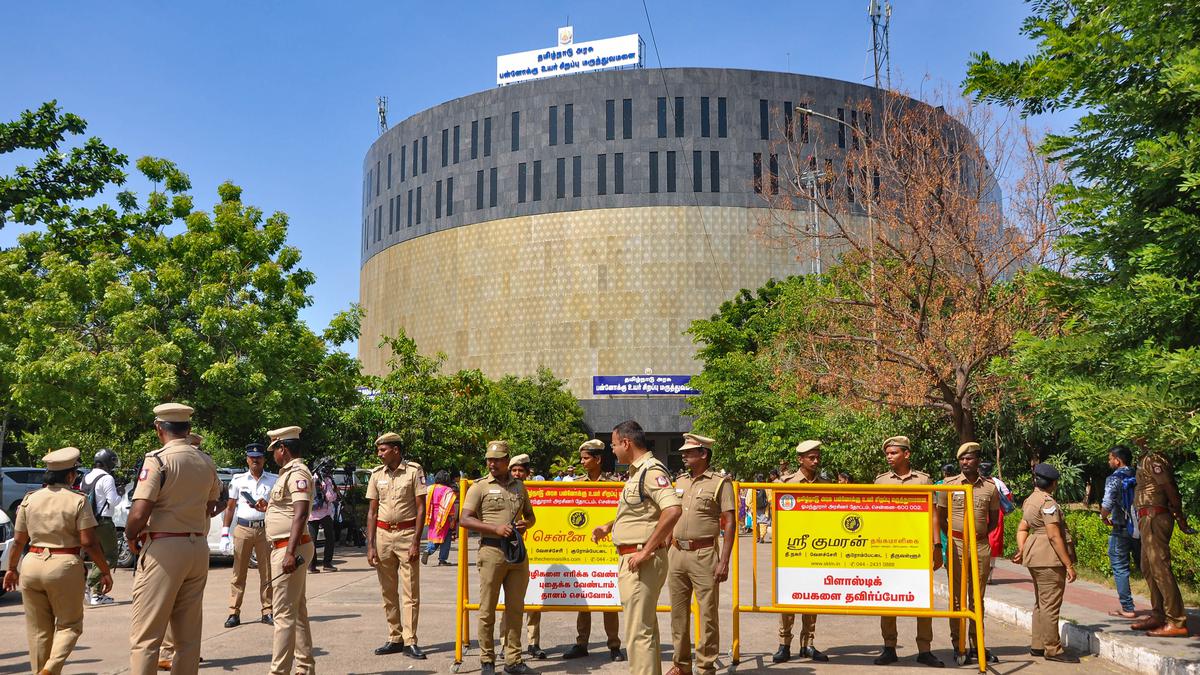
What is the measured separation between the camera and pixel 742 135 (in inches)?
2370

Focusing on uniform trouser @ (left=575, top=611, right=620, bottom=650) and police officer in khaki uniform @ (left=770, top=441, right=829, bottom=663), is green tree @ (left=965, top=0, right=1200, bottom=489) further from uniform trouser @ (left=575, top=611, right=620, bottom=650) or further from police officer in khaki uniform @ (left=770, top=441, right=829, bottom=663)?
uniform trouser @ (left=575, top=611, right=620, bottom=650)

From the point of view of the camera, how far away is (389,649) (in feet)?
27.8

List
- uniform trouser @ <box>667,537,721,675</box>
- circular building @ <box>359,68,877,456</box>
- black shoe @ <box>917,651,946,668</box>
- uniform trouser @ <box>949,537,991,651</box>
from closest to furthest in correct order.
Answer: uniform trouser @ <box>667,537,721,675</box> < black shoe @ <box>917,651,946,668</box> < uniform trouser @ <box>949,537,991,651</box> < circular building @ <box>359,68,877,456</box>

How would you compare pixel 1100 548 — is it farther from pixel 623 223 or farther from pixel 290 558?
pixel 623 223

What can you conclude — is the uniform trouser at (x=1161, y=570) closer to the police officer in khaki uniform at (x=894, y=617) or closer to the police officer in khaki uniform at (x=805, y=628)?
the police officer in khaki uniform at (x=894, y=617)

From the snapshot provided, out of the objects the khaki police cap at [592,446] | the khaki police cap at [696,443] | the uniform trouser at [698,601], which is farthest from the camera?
the khaki police cap at [592,446]

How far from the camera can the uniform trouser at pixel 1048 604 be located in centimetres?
832

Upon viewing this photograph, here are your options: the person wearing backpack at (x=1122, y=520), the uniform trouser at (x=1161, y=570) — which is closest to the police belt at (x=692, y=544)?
the uniform trouser at (x=1161, y=570)

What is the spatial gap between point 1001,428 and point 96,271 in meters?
21.3

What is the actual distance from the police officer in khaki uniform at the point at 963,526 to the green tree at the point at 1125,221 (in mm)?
962

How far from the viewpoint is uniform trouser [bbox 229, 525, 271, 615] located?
9.84m

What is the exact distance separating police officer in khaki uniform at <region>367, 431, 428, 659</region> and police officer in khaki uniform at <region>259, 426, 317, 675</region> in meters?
1.17

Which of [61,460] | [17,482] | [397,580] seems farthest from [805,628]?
[17,482]

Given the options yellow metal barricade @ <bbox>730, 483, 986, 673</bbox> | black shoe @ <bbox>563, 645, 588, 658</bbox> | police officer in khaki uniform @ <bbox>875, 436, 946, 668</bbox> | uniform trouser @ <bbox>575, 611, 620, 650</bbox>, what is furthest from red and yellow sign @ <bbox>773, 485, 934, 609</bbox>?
black shoe @ <bbox>563, 645, 588, 658</bbox>
